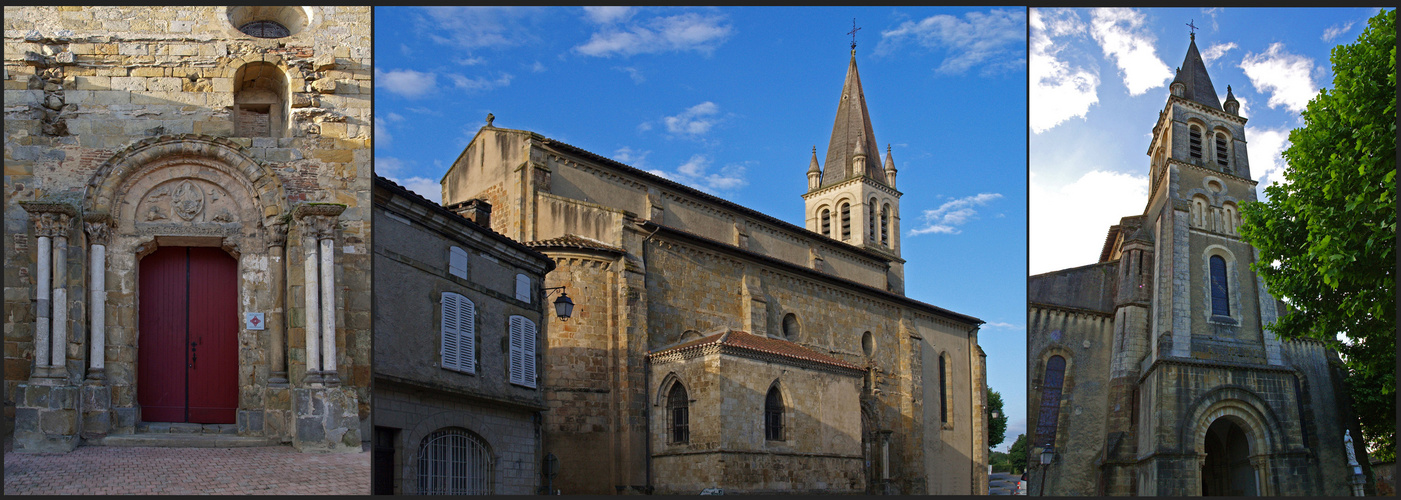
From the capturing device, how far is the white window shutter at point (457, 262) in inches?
665

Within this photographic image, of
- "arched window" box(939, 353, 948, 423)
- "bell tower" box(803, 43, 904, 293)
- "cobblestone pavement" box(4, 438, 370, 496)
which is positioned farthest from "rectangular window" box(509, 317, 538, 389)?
"bell tower" box(803, 43, 904, 293)

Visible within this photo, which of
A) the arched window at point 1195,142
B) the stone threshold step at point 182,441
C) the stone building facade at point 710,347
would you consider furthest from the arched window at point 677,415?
the arched window at point 1195,142

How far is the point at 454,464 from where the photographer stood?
16250 millimetres

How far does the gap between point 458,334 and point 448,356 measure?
0.48m

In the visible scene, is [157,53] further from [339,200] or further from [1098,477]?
[1098,477]

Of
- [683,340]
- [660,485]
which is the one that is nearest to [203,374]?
[660,485]

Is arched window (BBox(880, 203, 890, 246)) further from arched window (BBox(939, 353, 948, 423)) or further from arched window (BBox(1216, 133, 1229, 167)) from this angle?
arched window (BBox(1216, 133, 1229, 167))

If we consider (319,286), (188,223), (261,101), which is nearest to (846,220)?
(261,101)

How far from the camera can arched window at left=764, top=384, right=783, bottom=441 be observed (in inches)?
982

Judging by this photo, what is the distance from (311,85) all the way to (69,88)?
3.41 metres

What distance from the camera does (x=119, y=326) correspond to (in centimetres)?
1508

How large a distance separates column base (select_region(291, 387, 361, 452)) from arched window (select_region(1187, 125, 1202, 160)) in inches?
969

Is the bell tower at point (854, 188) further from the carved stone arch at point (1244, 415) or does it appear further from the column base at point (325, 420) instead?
the column base at point (325, 420)

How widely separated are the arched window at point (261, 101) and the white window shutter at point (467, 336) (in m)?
3.95
